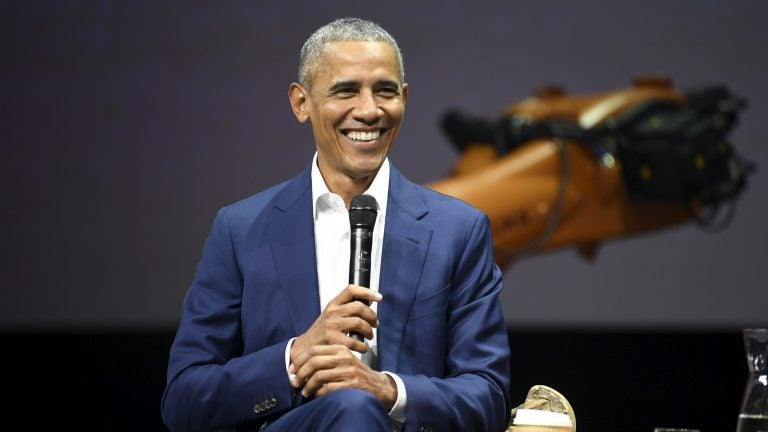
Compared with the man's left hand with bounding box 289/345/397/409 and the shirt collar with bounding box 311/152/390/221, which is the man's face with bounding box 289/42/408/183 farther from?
the man's left hand with bounding box 289/345/397/409

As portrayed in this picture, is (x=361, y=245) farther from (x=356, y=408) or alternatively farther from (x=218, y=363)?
(x=218, y=363)

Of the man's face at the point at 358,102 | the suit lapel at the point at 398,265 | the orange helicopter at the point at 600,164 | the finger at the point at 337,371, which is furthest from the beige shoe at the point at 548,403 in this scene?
the orange helicopter at the point at 600,164

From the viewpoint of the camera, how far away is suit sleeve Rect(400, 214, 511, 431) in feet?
5.87

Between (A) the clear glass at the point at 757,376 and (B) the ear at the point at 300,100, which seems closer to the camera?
(A) the clear glass at the point at 757,376

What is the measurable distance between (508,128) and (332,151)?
8.15ft

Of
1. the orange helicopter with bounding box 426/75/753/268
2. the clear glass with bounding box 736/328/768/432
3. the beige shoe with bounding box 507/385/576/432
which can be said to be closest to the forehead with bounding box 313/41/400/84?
the beige shoe with bounding box 507/385/576/432

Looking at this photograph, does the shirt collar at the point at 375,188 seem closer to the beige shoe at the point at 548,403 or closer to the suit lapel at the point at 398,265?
the suit lapel at the point at 398,265

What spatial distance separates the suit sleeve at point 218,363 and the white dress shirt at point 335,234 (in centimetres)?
14

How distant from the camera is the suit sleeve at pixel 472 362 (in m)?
1.79

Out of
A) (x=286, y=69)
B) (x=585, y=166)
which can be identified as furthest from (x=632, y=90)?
(x=286, y=69)

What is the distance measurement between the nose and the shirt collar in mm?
119

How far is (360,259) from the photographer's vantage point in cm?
172

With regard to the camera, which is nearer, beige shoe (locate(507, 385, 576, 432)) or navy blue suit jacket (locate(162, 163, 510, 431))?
navy blue suit jacket (locate(162, 163, 510, 431))

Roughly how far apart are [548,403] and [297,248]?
0.49 m
